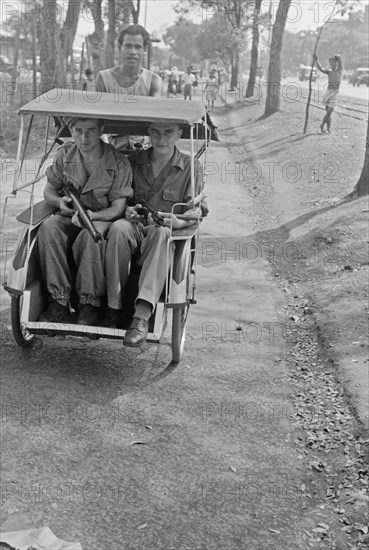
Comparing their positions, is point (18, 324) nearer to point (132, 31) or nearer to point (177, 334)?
point (177, 334)

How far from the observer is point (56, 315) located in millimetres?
5125

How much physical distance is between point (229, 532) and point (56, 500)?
0.85 m

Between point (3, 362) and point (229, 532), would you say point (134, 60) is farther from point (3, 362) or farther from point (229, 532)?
point (229, 532)

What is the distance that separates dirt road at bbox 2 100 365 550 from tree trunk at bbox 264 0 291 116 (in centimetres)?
1748

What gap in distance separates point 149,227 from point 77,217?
514mm

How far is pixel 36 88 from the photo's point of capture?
57.6ft

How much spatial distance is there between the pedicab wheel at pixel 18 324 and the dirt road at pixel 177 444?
4.4 inches

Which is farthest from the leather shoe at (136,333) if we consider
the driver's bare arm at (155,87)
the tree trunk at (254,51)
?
the tree trunk at (254,51)

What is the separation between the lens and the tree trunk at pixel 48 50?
58.6 feet

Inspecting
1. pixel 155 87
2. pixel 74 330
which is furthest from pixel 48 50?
pixel 74 330

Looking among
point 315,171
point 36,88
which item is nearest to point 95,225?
point 315,171

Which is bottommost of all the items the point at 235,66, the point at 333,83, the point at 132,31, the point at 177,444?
the point at 235,66

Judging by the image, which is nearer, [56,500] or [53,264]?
[56,500]

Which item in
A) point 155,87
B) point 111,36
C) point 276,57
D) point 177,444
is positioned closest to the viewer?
point 177,444
